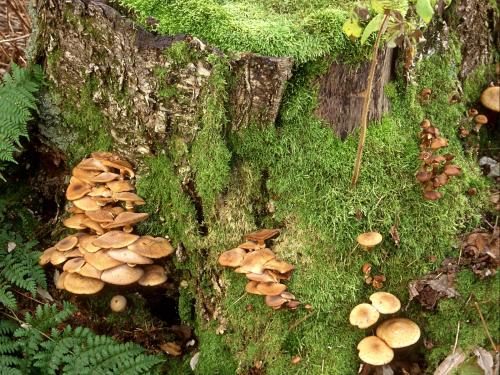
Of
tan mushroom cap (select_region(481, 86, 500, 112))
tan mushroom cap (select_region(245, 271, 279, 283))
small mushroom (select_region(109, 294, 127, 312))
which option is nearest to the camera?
tan mushroom cap (select_region(245, 271, 279, 283))

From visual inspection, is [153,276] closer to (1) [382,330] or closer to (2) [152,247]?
(2) [152,247]

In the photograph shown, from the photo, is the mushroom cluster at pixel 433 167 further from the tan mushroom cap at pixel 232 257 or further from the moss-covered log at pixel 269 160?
the tan mushroom cap at pixel 232 257

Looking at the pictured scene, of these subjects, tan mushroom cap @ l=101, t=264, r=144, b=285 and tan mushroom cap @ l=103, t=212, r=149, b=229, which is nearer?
tan mushroom cap @ l=101, t=264, r=144, b=285

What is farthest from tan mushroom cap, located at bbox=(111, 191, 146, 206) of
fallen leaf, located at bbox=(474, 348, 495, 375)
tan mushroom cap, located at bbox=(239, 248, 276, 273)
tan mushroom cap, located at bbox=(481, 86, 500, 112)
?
tan mushroom cap, located at bbox=(481, 86, 500, 112)

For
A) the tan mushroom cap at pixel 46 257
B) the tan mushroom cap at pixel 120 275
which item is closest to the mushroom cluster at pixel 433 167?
the tan mushroom cap at pixel 120 275

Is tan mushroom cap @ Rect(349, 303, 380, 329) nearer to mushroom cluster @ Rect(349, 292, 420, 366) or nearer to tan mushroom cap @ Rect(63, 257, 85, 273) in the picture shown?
mushroom cluster @ Rect(349, 292, 420, 366)

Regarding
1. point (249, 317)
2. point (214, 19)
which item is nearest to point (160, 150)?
point (214, 19)
